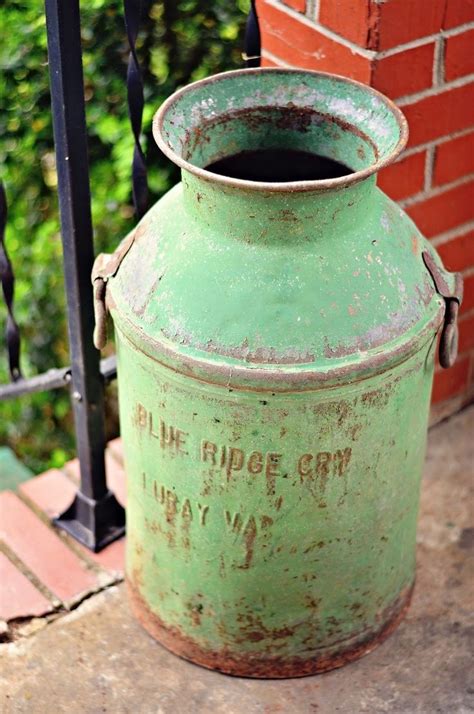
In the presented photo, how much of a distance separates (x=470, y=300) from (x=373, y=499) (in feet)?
3.21

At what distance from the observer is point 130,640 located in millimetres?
2281

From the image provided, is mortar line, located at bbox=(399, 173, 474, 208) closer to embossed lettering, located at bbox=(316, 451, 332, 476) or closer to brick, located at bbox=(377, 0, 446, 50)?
brick, located at bbox=(377, 0, 446, 50)

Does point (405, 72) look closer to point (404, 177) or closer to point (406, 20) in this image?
point (406, 20)

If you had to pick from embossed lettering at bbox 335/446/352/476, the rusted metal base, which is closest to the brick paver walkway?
the rusted metal base

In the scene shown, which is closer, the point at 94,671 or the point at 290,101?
the point at 290,101

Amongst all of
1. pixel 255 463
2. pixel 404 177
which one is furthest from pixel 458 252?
pixel 255 463

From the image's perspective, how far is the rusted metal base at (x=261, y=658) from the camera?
7.13ft

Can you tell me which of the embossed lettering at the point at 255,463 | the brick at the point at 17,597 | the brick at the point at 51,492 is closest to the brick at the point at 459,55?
the embossed lettering at the point at 255,463

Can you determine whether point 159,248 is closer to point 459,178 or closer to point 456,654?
point 459,178

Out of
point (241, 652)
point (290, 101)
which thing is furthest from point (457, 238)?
point (241, 652)

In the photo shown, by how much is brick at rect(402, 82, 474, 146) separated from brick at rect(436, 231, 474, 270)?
0.32 meters

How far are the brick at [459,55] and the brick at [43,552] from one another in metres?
1.52

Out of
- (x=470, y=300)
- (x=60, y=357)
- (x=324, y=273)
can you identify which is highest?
(x=324, y=273)

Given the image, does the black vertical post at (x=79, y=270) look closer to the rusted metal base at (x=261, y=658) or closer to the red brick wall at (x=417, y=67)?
the rusted metal base at (x=261, y=658)
